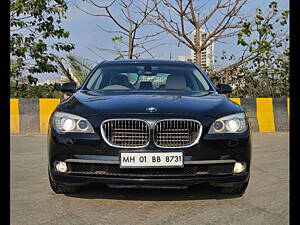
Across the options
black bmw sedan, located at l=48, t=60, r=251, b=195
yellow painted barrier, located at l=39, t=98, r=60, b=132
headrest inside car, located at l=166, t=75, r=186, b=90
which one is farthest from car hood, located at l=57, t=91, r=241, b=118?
yellow painted barrier, located at l=39, t=98, r=60, b=132

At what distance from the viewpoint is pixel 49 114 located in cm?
1016

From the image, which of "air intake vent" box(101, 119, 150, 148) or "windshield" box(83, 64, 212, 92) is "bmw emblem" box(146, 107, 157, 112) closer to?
"air intake vent" box(101, 119, 150, 148)

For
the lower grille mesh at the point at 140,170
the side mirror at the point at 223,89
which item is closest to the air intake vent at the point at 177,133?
the lower grille mesh at the point at 140,170

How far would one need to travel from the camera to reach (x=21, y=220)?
368cm

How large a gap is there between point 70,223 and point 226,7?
1066 cm

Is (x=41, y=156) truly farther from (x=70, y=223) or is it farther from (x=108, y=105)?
(x=70, y=223)

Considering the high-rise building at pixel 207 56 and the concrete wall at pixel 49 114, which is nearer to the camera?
the concrete wall at pixel 49 114

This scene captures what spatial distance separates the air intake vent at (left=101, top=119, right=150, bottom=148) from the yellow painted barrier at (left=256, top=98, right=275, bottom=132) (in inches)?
273

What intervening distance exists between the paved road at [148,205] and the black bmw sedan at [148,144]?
19 cm

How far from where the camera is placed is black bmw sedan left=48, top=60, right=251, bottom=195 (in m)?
3.96

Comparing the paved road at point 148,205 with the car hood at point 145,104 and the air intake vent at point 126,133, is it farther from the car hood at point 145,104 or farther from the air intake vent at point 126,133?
the car hood at point 145,104

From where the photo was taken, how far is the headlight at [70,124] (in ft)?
13.3

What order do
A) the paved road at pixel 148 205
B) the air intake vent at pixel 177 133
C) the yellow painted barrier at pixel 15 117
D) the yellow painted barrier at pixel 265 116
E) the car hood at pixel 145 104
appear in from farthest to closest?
the yellow painted barrier at pixel 265 116, the yellow painted barrier at pixel 15 117, the car hood at pixel 145 104, the air intake vent at pixel 177 133, the paved road at pixel 148 205
